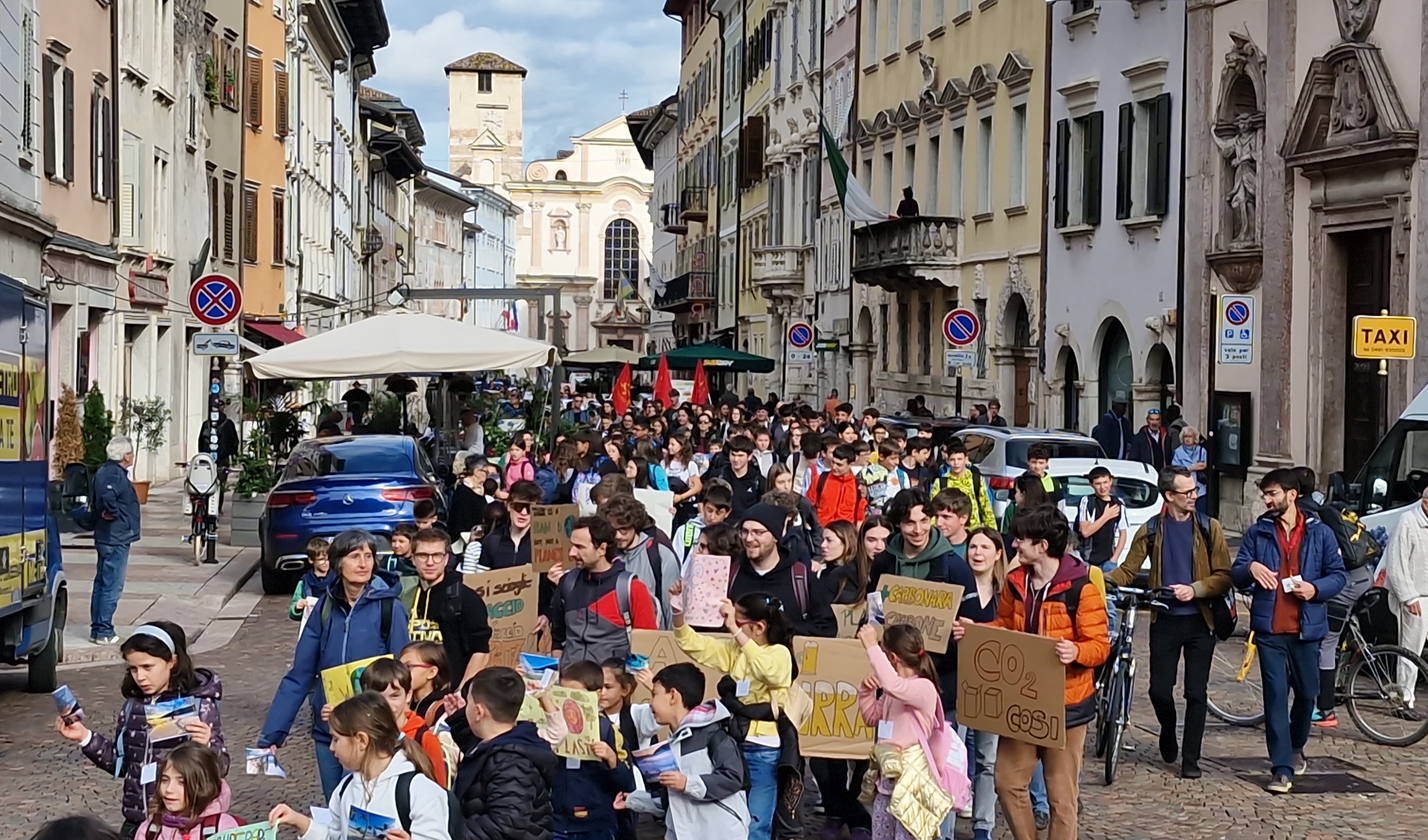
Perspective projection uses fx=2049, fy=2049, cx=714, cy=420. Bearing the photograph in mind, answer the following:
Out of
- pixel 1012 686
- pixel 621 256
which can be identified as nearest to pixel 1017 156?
pixel 1012 686

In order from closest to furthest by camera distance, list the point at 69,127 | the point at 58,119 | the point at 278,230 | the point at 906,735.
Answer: the point at 906,735 → the point at 58,119 → the point at 69,127 → the point at 278,230

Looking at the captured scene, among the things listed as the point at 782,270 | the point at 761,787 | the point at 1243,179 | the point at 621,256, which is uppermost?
the point at 621,256

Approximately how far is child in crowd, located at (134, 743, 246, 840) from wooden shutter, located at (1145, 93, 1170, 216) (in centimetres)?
2506

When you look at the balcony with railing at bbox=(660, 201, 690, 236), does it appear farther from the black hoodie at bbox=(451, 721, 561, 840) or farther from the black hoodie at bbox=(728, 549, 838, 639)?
the black hoodie at bbox=(451, 721, 561, 840)

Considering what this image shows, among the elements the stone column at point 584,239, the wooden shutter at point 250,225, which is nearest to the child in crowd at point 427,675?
the wooden shutter at point 250,225

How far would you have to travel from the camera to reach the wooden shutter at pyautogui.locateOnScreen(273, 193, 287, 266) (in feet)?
159

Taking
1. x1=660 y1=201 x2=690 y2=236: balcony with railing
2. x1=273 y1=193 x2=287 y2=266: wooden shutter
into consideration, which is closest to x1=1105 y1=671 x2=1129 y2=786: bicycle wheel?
x1=273 y1=193 x2=287 y2=266: wooden shutter

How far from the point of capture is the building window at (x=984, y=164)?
38.6m

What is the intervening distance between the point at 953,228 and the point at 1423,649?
1080 inches

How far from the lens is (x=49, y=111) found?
27641mm

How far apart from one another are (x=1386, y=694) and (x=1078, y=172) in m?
21.6

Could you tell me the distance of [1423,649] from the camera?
44.3 feet

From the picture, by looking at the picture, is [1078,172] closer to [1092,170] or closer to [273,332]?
[1092,170]

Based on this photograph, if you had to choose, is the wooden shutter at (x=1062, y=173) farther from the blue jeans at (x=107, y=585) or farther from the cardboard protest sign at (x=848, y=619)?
the cardboard protest sign at (x=848, y=619)
